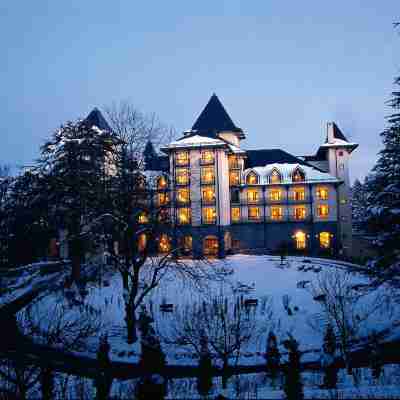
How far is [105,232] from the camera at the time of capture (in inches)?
946

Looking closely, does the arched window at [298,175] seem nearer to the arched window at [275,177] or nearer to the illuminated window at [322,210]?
the arched window at [275,177]

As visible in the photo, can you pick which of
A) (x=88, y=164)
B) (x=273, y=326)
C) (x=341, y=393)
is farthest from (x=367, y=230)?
(x=88, y=164)

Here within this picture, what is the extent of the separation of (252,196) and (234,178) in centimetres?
326

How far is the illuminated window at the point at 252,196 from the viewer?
50.4 m

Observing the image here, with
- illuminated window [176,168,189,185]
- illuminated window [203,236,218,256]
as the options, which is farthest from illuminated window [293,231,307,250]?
illuminated window [176,168,189,185]

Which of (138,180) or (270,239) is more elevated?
(138,180)

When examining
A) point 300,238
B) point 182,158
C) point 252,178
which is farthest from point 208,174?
point 300,238

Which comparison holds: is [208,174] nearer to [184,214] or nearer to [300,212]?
[184,214]

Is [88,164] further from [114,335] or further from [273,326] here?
[273,326]

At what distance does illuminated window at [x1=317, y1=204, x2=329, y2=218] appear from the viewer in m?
49.2

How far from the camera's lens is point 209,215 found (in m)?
45.2

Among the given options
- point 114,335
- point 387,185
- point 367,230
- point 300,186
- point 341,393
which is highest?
point 300,186

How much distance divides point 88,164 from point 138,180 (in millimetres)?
11531

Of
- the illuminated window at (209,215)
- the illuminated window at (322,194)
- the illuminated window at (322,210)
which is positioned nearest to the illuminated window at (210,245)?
the illuminated window at (209,215)
